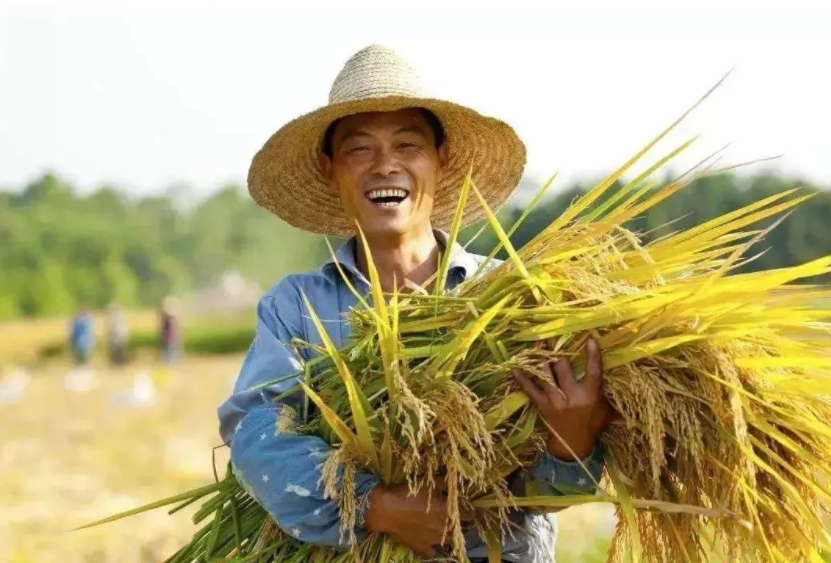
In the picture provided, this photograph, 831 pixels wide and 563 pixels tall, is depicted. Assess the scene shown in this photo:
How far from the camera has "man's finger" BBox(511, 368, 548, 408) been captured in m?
1.82

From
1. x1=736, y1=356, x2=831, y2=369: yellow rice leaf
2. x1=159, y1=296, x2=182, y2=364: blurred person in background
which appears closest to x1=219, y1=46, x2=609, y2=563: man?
x1=736, y1=356, x2=831, y2=369: yellow rice leaf

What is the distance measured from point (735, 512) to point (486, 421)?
42 centimetres

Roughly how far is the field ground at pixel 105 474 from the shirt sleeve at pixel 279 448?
3.08 metres

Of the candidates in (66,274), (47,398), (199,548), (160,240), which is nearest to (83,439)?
(47,398)

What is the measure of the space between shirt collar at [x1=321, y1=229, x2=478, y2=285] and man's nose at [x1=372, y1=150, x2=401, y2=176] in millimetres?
197

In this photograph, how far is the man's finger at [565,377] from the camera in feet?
5.94

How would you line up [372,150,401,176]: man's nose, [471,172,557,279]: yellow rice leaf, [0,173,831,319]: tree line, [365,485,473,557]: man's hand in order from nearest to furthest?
[365,485,473,557]: man's hand
[471,172,557,279]: yellow rice leaf
[372,150,401,176]: man's nose
[0,173,831,319]: tree line

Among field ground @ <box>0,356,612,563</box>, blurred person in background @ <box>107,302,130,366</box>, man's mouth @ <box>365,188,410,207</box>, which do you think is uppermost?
man's mouth @ <box>365,188,410,207</box>

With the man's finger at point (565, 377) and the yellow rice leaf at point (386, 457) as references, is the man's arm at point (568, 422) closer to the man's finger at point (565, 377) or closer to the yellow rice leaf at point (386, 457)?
the man's finger at point (565, 377)

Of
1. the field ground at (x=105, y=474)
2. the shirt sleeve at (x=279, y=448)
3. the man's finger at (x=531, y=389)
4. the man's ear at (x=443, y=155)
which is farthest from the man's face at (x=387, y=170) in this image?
the field ground at (x=105, y=474)

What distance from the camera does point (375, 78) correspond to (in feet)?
7.72

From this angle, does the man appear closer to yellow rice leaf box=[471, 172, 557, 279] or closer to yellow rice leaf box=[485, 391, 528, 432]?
yellow rice leaf box=[485, 391, 528, 432]

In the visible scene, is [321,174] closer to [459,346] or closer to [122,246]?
[459,346]

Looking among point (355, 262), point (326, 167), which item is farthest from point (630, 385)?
point (326, 167)
